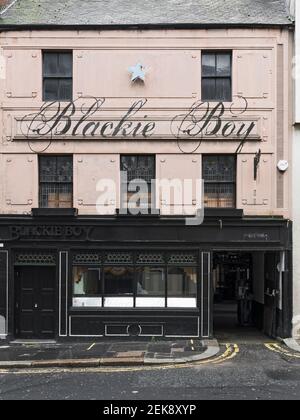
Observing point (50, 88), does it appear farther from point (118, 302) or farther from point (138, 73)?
point (118, 302)

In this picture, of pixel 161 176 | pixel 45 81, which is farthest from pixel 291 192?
pixel 45 81

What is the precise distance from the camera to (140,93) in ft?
52.3

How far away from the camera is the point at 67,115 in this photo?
15.9m

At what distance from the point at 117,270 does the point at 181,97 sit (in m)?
5.48

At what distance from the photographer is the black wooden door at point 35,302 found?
52.4ft

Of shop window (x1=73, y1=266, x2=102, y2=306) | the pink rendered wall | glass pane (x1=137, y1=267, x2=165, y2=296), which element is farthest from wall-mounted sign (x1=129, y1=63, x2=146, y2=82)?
shop window (x1=73, y1=266, x2=102, y2=306)

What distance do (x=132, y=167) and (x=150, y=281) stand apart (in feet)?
11.3

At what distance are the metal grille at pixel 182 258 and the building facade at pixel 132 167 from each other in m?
0.03

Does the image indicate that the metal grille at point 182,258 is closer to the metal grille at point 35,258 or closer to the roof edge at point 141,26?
the metal grille at point 35,258

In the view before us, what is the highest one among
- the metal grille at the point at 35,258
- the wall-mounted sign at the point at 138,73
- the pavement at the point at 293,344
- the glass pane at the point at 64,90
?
the wall-mounted sign at the point at 138,73

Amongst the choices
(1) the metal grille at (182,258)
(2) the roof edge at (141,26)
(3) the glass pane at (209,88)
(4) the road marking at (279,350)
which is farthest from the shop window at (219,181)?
(4) the road marking at (279,350)

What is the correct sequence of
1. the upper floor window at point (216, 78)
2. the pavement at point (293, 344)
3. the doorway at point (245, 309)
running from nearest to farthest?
the pavement at point (293, 344) < the upper floor window at point (216, 78) < the doorway at point (245, 309)

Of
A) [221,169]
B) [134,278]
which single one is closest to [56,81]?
[221,169]

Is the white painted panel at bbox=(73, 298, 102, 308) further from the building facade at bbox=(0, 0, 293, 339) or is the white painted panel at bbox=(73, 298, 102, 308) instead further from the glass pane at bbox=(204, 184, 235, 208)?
the glass pane at bbox=(204, 184, 235, 208)
